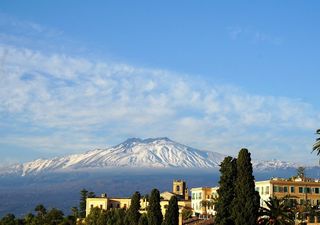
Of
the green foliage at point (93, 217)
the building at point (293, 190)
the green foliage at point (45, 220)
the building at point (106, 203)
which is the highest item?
the building at point (293, 190)

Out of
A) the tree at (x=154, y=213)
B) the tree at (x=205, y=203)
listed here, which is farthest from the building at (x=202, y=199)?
the tree at (x=154, y=213)

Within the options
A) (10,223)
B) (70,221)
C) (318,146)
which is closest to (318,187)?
(318,146)

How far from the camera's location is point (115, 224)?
12006 centimetres

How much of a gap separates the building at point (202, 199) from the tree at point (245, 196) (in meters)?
66.6

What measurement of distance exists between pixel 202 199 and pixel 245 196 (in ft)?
251

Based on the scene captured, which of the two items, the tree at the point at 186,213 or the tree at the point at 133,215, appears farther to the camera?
the tree at the point at 186,213

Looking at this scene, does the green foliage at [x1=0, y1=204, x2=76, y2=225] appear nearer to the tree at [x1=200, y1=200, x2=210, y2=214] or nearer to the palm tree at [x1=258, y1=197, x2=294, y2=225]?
the tree at [x1=200, y1=200, x2=210, y2=214]

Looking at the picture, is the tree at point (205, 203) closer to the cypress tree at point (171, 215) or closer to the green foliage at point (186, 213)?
the green foliage at point (186, 213)

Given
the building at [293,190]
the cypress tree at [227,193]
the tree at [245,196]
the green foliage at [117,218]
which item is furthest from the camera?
the building at [293,190]

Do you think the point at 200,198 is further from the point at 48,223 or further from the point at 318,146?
the point at 318,146

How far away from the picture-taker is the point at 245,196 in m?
82.6

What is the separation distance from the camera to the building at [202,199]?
15262 cm

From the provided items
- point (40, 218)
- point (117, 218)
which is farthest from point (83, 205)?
point (117, 218)

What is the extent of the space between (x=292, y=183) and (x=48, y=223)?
223ft
